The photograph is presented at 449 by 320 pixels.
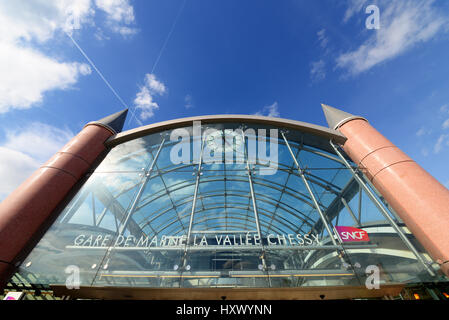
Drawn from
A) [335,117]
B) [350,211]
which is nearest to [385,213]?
[350,211]

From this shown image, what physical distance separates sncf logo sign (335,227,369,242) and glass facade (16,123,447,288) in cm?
4

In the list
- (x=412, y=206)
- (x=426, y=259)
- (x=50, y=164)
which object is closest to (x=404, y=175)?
(x=412, y=206)

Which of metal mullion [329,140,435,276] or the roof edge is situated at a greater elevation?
the roof edge

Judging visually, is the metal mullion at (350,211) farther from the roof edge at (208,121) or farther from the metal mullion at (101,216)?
the metal mullion at (101,216)

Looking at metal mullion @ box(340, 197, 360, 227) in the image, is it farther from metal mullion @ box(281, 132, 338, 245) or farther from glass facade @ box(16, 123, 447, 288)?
metal mullion @ box(281, 132, 338, 245)

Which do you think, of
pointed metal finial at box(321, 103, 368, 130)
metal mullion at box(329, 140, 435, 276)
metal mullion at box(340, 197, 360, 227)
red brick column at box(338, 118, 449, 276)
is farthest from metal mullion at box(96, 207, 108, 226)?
pointed metal finial at box(321, 103, 368, 130)

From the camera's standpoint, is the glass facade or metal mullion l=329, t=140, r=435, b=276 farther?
metal mullion l=329, t=140, r=435, b=276

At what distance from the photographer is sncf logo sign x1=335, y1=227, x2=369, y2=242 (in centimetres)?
592

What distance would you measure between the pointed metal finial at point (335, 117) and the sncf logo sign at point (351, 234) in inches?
217

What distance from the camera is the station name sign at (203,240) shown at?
579 cm

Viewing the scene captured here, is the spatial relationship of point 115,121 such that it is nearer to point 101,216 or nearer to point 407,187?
A: point 101,216
